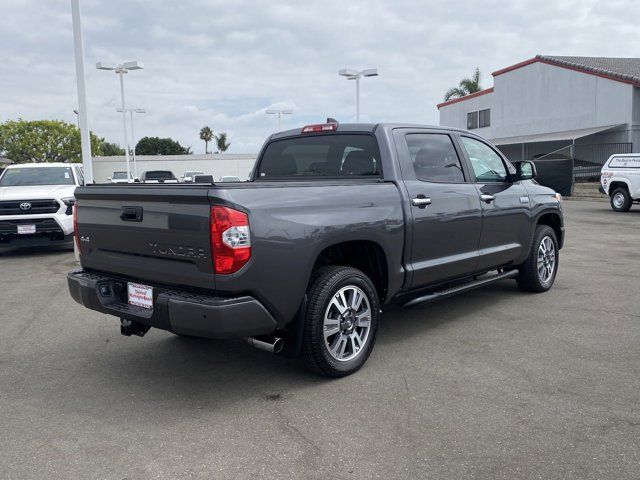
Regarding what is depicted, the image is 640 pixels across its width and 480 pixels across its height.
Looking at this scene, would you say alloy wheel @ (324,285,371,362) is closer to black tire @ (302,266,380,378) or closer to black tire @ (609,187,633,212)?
black tire @ (302,266,380,378)

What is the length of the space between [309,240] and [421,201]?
1.32 metres

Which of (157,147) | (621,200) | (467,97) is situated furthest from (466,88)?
(157,147)

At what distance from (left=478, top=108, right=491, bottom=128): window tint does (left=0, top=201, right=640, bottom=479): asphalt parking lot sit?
34.2 metres

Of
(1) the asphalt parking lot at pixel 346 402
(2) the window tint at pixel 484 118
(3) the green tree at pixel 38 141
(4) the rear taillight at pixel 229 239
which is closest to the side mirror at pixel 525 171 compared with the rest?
(1) the asphalt parking lot at pixel 346 402

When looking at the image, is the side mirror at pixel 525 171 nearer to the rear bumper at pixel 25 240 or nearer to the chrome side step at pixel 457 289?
the chrome side step at pixel 457 289

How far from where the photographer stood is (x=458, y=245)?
17.3 feet

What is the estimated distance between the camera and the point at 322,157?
17.3ft

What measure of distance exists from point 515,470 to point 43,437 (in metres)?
2.61

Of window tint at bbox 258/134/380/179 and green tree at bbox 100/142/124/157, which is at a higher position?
green tree at bbox 100/142/124/157

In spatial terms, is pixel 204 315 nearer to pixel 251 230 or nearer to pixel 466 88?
pixel 251 230

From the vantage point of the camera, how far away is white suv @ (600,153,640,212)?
17.2 m

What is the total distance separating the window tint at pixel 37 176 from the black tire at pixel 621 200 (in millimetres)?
15385

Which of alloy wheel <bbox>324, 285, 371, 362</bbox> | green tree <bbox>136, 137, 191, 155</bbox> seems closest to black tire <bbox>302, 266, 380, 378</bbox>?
alloy wheel <bbox>324, 285, 371, 362</bbox>

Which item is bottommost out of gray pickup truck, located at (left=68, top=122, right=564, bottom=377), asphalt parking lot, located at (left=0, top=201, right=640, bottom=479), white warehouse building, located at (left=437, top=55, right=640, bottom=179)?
asphalt parking lot, located at (left=0, top=201, right=640, bottom=479)
